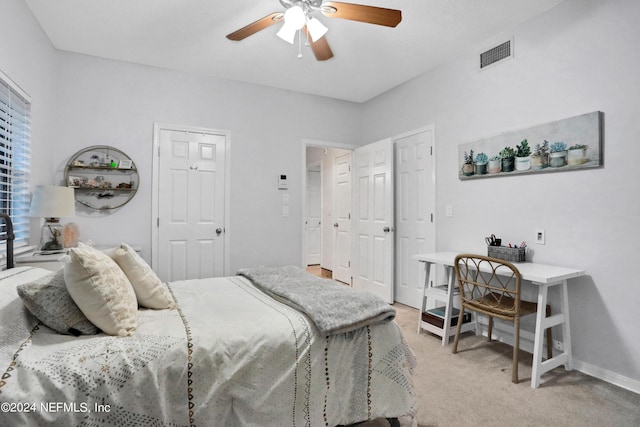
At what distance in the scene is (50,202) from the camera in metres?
2.53

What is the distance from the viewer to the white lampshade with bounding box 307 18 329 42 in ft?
7.26

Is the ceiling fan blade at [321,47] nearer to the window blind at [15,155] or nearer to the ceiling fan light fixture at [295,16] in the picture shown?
the ceiling fan light fixture at [295,16]

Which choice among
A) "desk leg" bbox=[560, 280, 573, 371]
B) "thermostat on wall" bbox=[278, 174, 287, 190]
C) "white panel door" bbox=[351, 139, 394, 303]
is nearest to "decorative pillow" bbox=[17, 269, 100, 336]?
"desk leg" bbox=[560, 280, 573, 371]

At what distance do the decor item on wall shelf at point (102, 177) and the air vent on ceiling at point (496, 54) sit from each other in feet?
11.9

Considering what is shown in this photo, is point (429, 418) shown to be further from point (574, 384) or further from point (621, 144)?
point (621, 144)

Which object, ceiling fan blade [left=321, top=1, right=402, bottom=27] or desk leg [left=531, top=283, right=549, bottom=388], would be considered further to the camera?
desk leg [left=531, top=283, right=549, bottom=388]

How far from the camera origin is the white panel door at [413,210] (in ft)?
12.0

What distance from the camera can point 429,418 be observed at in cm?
184

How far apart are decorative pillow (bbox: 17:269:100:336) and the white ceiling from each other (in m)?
2.19

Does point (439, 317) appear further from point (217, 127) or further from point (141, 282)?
point (217, 127)

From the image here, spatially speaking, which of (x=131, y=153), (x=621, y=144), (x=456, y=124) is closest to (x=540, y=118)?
(x=621, y=144)

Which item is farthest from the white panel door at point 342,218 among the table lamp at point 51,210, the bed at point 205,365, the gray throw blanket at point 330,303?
the table lamp at point 51,210

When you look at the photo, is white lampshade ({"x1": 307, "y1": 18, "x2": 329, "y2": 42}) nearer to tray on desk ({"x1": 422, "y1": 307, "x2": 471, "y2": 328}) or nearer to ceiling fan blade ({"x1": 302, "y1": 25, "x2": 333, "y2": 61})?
ceiling fan blade ({"x1": 302, "y1": 25, "x2": 333, "y2": 61})

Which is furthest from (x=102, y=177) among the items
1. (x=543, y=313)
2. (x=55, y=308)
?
(x=543, y=313)
